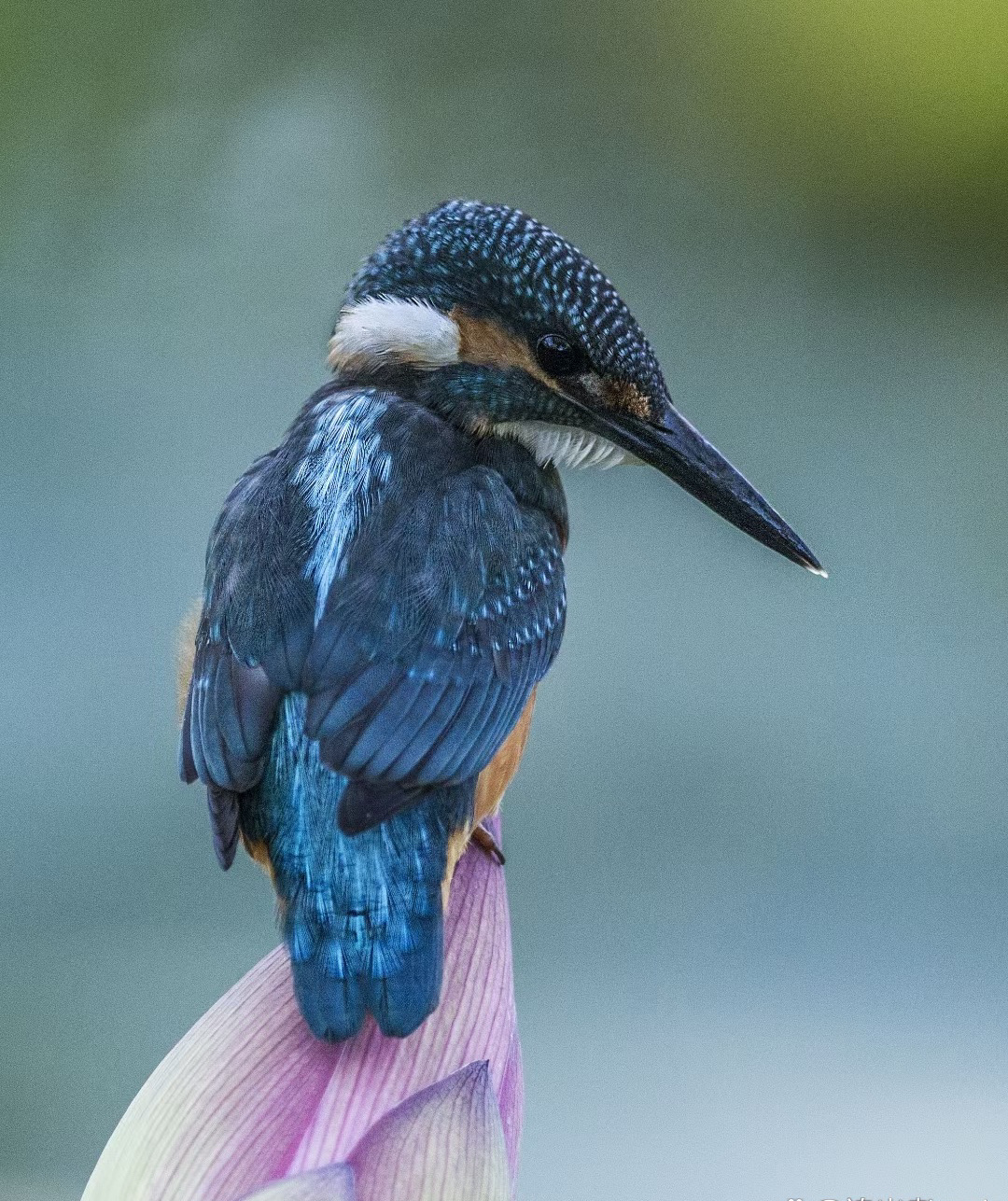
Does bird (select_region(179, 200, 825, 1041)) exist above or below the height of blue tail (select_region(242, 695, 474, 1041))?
above

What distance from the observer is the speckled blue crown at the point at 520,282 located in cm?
45

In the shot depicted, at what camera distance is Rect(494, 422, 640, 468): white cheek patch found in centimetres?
50

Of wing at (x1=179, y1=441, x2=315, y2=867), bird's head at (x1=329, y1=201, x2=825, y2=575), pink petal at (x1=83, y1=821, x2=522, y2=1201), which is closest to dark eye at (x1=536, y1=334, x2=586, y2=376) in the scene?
bird's head at (x1=329, y1=201, x2=825, y2=575)

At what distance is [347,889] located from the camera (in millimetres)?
381

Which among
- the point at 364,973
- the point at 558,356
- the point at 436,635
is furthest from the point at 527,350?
the point at 364,973

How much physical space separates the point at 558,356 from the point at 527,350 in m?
0.01

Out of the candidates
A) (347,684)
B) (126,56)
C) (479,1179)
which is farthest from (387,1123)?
(126,56)

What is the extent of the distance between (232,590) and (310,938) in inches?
5.5

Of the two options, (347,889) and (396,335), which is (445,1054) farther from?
(396,335)

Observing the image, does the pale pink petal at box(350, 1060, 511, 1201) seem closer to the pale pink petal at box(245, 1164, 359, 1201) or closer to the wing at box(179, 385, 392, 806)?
the pale pink petal at box(245, 1164, 359, 1201)

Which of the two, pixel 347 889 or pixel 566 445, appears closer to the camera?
pixel 347 889

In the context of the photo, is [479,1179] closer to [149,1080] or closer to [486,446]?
[149,1080]

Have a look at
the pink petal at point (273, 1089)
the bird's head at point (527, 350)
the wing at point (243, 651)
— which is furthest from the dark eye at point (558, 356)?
the pink petal at point (273, 1089)

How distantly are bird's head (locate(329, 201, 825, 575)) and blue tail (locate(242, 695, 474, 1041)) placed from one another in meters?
0.15
